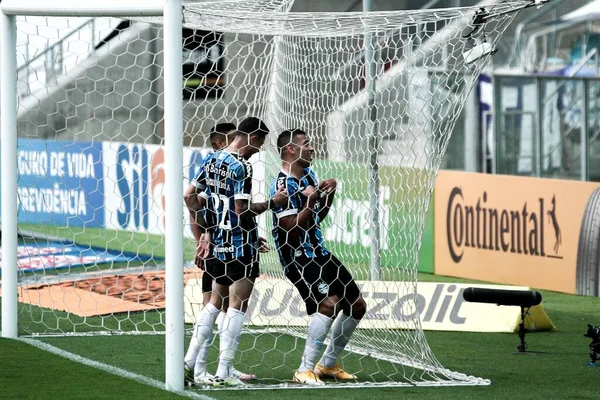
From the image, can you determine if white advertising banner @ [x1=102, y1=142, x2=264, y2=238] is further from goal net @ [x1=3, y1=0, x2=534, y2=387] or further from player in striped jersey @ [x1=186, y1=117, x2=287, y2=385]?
player in striped jersey @ [x1=186, y1=117, x2=287, y2=385]

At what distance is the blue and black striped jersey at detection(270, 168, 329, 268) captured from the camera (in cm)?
776

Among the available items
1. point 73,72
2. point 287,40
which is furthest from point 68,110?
point 287,40

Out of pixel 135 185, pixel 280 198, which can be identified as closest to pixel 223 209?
A: pixel 280 198

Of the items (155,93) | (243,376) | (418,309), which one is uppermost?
(155,93)

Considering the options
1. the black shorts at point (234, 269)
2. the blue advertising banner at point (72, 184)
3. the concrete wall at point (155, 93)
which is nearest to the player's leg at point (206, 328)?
the black shorts at point (234, 269)

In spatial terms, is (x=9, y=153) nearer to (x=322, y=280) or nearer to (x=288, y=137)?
(x=288, y=137)

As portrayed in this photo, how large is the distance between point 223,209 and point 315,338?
101 centimetres

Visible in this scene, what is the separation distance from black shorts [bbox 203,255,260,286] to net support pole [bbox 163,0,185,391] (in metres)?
0.43

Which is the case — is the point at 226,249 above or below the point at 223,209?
below

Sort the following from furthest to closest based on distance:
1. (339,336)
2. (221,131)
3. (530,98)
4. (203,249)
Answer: (530,98)
(221,131)
(203,249)
(339,336)

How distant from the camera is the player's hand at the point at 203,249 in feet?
25.9

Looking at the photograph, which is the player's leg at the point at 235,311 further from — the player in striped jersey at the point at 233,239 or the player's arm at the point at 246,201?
the player's arm at the point at 246,201

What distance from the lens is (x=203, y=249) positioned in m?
8.05

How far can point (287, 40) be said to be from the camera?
10242mm
